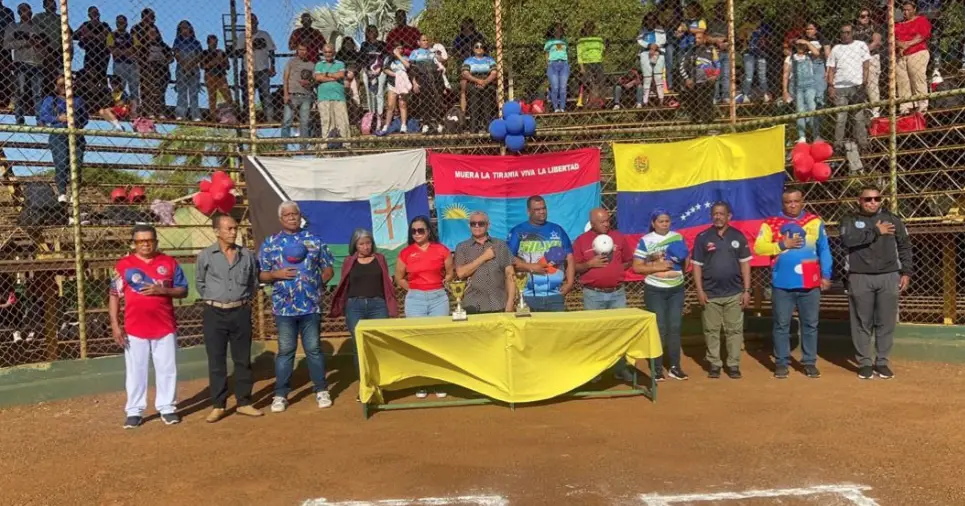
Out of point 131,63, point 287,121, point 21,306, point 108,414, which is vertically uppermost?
point 131,63

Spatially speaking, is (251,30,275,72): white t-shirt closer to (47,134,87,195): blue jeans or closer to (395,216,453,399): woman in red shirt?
(47,134,87,195): blue jeans

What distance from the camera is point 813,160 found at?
29.4 feet

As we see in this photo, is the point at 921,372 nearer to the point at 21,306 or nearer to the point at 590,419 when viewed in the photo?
the point at 590,419

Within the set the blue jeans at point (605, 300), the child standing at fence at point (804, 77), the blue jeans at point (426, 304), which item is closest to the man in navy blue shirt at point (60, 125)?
the blue jeans at point (426, 304)

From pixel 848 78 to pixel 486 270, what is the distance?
649 centimetres

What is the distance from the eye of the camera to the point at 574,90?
48.6ft

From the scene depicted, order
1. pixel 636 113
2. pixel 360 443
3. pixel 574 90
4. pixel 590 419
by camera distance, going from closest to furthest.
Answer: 1. pixel 360 443
2. pixel 590 419
3. pixel 636 113
4. pixel 574 90

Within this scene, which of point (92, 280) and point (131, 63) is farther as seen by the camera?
point (92, 280)

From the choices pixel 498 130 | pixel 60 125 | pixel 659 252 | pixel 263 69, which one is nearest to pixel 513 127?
pixel 498 130

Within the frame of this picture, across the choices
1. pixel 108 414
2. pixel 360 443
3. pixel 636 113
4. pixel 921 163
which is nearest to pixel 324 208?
pixel 108 414

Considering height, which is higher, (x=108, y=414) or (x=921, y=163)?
(x=921, y=163)

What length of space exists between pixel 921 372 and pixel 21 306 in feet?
39.5

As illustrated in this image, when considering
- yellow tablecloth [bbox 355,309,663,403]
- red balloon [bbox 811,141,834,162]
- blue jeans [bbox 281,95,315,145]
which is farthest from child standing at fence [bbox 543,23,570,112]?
yellow tablecloth [bbox 355,309,663,403]

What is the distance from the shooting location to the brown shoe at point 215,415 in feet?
22.6
